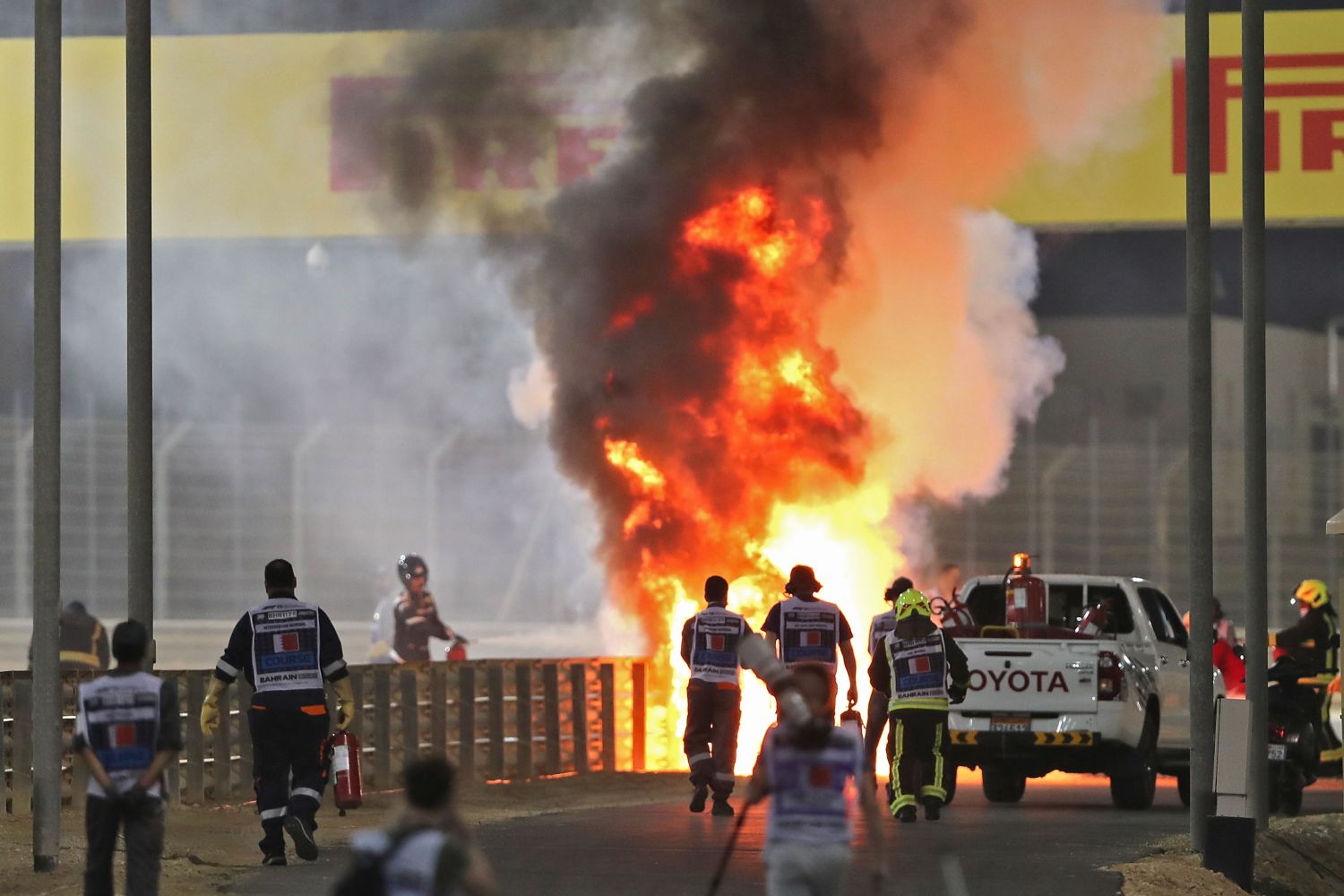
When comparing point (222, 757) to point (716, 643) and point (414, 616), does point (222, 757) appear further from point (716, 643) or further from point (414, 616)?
point (414, 616)

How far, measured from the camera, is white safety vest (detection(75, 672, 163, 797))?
10070 millimetres

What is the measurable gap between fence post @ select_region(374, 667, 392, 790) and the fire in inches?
197

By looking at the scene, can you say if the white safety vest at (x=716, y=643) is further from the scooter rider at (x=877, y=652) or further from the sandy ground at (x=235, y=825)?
the sandy ground at (x=235, y=825)

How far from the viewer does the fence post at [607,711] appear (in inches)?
886

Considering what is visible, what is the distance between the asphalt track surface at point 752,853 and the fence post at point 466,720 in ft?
6.91

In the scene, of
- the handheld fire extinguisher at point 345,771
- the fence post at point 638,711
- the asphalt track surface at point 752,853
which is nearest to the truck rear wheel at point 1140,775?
the asphalt track surface at point 752,853

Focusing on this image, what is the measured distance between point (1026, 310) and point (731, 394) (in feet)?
34.0

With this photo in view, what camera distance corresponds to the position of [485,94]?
33719mm

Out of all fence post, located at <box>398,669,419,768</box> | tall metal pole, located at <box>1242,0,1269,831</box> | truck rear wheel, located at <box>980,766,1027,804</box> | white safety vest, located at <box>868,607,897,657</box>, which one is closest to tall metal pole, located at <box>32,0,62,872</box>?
fence post, located at <box>398,669,419,768</box>

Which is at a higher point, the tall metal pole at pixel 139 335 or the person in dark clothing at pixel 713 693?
the tall metal pole at pixel 139 335

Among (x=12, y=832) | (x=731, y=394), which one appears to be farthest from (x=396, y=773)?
(x=731, y=394)

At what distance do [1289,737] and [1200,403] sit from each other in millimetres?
4753

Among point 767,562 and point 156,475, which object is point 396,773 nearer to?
point 767,562

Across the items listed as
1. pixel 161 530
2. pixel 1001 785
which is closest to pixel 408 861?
pixel 1001 785
